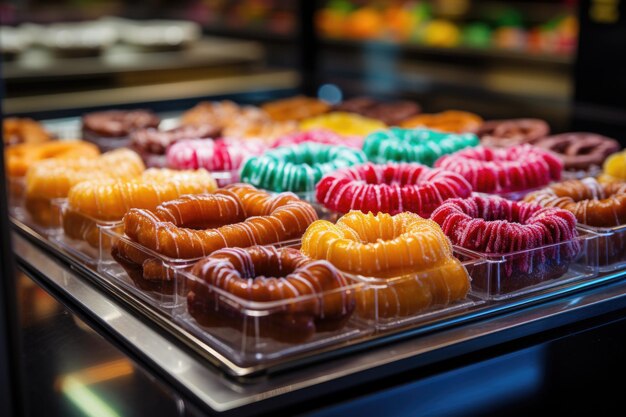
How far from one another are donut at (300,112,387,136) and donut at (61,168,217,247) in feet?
2.99

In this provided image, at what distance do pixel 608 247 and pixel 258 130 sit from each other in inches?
52.0

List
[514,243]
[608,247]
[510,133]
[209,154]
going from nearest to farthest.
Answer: [514,243] → [608,247] → [209,154] → [510,133]

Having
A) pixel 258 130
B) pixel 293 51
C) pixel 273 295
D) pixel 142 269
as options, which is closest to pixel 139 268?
pixel 142 269

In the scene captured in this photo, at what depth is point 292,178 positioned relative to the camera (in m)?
1.98

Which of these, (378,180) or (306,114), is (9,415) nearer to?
(378,180)

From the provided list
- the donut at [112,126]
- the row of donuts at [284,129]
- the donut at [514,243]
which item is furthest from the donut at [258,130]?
the donut at [514,243]

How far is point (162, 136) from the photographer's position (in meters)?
2.48

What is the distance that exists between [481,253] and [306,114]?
5.25 feet

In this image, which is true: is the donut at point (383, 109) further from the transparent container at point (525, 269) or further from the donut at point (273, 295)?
the donut at point (273, 295)

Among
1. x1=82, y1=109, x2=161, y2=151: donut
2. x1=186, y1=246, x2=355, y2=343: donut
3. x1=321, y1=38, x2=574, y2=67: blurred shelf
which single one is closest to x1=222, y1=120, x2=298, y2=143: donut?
x1=82, y1=109, x2=161, y2=151: donut

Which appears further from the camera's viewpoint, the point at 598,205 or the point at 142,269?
the point at 598,205

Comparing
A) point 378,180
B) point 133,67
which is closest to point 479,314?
point 378,180

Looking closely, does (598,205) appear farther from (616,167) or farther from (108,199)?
(108,199)

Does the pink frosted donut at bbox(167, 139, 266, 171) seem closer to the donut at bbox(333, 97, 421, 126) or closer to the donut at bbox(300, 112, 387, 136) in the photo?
the donut at bbox(300, 112, 387, 136)
